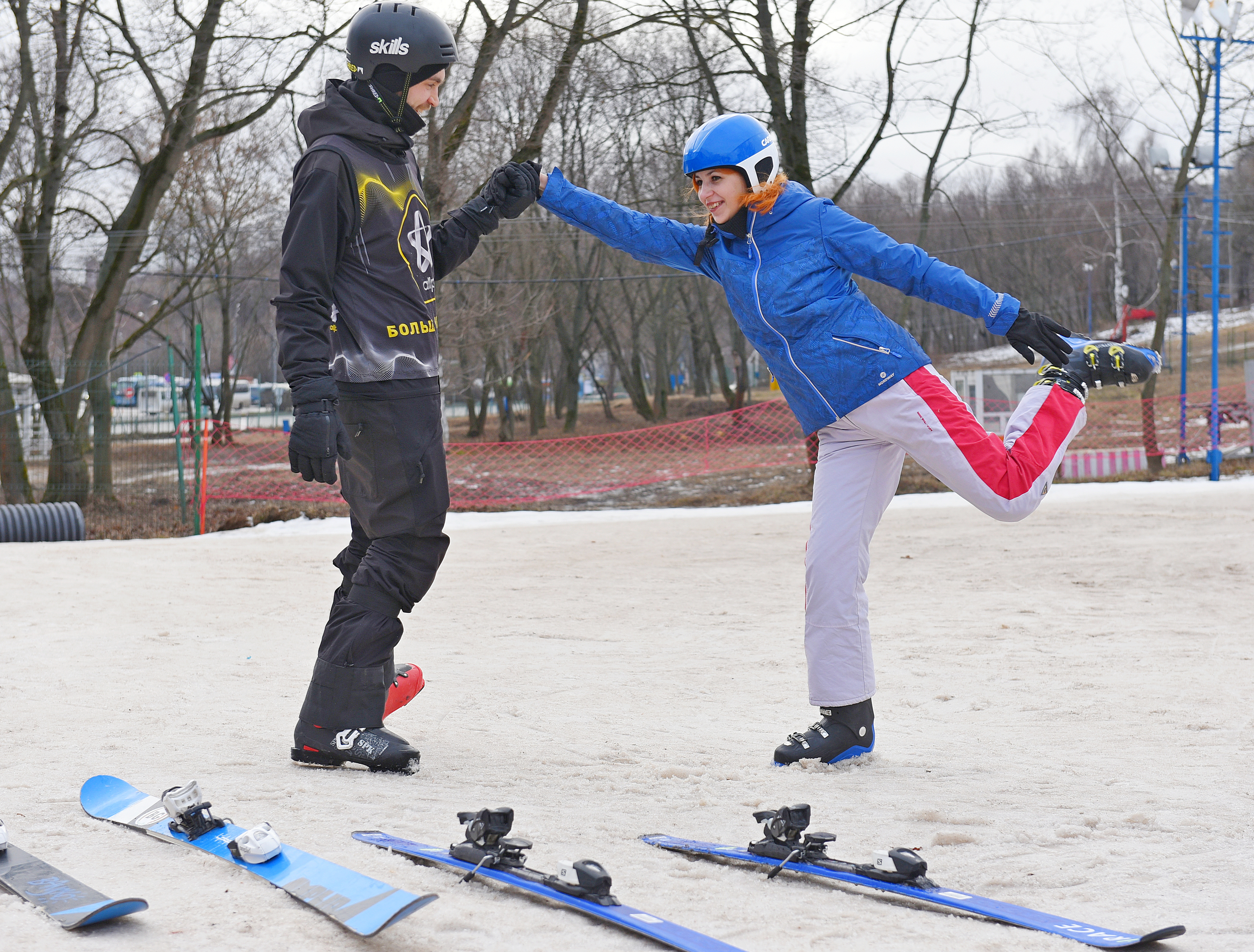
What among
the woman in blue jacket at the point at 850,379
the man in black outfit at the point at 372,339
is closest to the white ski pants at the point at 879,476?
the woman in blue jacket at the point at 850,379

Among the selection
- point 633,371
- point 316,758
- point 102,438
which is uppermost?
point 633,371

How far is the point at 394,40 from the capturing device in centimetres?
322

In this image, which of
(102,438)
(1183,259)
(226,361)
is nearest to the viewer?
(102,438)

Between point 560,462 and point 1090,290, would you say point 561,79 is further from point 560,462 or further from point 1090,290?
point 1090,290

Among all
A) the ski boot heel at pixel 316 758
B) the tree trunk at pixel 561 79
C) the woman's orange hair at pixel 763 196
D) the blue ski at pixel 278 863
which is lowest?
the ski boot heel at pixel 316 758

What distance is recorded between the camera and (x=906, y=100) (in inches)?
671

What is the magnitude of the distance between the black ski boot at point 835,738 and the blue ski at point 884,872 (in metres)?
0.81

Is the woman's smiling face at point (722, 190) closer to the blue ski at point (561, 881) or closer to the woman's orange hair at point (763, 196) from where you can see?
the woman's orange hair at point (763, 196)

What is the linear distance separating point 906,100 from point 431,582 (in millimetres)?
15853

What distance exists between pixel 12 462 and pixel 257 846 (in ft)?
44.4

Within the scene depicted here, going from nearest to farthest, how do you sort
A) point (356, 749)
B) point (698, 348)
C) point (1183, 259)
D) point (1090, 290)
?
1. point (356, 749)
2. point (1183, 259)
3. point (698, 348)
4. point (1090, 290)

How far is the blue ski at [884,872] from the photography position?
1888mm

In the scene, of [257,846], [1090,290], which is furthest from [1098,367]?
[1090,290]

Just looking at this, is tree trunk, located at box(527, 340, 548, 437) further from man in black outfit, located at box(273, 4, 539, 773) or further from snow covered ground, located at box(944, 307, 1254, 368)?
man in black outfit, located at box(273, 4, 539, 773)
